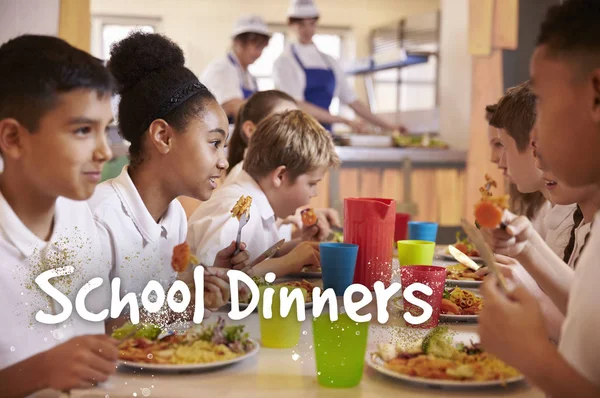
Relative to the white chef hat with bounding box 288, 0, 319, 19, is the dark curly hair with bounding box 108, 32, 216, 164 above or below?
below

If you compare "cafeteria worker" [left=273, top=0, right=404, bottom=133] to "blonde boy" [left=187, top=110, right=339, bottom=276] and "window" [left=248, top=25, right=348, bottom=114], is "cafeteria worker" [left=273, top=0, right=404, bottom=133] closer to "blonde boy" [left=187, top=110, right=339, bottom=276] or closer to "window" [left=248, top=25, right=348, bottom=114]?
"blonde boy" [left=187, top=110, right=339, bottom=276]

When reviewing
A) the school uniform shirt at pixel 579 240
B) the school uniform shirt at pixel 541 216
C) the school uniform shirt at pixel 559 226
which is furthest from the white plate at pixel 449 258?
the school uniform shirt at pixel 579 240

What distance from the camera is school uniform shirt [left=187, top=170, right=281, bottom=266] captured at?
158 centimetres

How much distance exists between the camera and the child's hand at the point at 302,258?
1694mm

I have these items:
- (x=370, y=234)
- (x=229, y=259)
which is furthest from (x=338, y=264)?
(x=229, y=259)

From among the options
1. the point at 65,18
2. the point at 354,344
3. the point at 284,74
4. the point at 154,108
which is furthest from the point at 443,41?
the point at 354,344

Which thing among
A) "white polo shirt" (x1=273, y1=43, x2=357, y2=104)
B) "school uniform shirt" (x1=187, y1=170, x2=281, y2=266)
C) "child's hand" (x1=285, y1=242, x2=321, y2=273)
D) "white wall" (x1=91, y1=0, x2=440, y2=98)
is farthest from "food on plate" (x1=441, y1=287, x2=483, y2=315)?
"white wall" (x1=91, y1=0, x2=440, y2=98)

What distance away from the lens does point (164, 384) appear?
89 centimetres

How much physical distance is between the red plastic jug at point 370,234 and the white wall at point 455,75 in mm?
3258

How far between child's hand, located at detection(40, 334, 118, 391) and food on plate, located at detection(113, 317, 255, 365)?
0.11 metres

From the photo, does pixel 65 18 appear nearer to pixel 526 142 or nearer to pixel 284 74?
pixel 526 142

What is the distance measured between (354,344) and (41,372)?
39 centimetres

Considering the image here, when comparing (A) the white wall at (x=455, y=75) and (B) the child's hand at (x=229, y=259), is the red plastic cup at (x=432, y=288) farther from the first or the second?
(A) the white wall at (x=455, y=75)

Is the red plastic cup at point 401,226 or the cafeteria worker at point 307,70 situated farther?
the cafeteria worker at point 307,70
